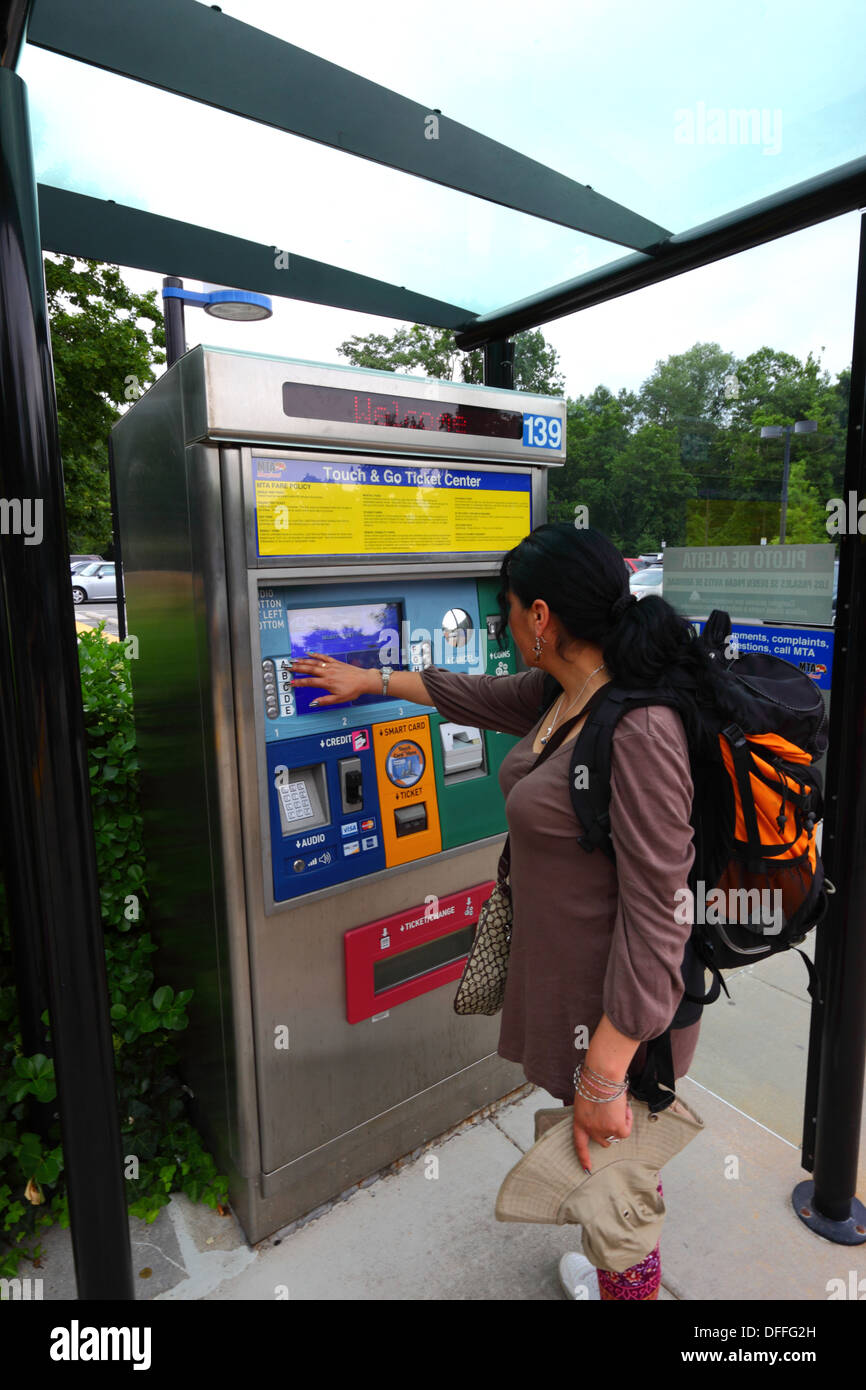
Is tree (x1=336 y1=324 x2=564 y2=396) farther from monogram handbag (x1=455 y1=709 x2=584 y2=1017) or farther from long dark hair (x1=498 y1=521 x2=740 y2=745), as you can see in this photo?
monogram handbag (x1=455 y1=709 x2=584 y2=1017)

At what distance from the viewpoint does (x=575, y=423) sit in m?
3.00

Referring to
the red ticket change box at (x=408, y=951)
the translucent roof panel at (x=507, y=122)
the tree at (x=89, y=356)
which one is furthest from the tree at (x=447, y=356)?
the tree at (x=89, y=356)

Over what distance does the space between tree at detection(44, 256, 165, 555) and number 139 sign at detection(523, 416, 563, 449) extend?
239 inches

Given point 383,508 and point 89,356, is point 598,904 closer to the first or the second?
point 383,508

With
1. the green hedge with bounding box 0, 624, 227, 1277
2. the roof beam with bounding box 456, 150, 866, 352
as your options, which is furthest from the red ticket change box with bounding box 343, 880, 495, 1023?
the roof beam with bounding box 456, 150, 866, 352

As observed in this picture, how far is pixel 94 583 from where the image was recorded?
20719 mm

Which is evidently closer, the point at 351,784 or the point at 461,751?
the point at 351,784

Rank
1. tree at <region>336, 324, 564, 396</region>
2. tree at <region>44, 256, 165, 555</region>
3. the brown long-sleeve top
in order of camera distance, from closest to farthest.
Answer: the brown long-sleeve top < tree at <region>336, 324, 564, 396</region> < tree at <region>44, 256, 165, 555</region>

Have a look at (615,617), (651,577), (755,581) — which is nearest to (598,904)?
(615,617)

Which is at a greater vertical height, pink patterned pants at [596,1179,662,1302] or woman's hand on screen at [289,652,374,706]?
woman's hand on screen at [289,652,374,706]

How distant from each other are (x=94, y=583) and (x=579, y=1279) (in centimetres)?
2135

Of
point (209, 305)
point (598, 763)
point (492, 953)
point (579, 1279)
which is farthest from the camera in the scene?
point (209, 305)

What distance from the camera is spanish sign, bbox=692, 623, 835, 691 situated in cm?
228
